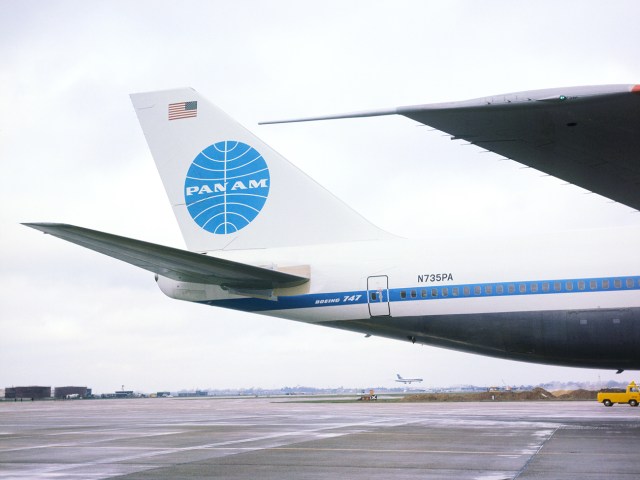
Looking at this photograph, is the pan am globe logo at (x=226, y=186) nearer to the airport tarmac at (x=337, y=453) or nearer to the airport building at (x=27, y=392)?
the airport tarmac at (x=337, y=453)

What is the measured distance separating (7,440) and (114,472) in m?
8.42

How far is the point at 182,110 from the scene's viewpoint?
77.8ft

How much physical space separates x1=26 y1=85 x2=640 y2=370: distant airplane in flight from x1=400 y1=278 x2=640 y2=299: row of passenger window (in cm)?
3

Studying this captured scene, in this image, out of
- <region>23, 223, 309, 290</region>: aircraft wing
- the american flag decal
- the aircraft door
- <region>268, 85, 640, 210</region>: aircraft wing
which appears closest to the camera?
<region>268, 85, 640, 210</region>: aircraft wing

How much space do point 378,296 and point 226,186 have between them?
6.68 metres

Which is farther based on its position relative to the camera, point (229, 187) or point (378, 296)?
point (229, 187)

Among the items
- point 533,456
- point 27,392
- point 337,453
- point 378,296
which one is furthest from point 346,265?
point 27,392

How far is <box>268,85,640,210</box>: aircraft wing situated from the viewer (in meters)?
8.10

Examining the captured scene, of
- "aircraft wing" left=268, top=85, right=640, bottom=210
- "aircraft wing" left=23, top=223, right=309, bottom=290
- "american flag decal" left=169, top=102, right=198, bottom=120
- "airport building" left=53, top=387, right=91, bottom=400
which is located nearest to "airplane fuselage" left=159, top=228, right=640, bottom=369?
"aircraft wing" left=23, top=223, right=309, bottom=290

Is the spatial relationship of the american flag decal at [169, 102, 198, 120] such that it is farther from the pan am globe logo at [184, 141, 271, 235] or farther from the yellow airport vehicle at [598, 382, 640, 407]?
the yellow airport vehicle at [598, 382, 640, 407]

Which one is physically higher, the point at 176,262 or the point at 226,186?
the point at 226,186

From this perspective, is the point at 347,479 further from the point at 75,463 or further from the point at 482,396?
the point at 482,396

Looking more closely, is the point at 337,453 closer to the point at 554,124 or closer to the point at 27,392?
the point at 554,124

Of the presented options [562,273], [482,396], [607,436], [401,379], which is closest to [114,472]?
[607,436]
